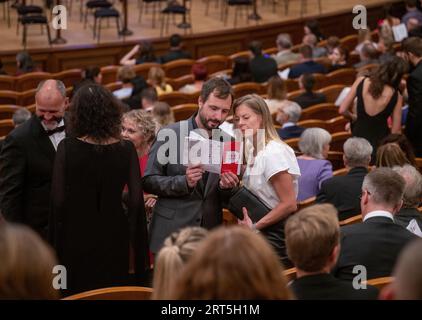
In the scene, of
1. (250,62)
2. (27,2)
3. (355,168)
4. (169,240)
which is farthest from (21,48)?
(169,240)

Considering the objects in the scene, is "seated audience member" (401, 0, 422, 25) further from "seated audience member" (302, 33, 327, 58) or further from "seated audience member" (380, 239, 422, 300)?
"seated audience member" (380, 239, 422, 300)

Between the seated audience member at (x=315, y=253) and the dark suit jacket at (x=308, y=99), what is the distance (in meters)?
5.20

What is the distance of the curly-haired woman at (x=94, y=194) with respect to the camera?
11.8ft

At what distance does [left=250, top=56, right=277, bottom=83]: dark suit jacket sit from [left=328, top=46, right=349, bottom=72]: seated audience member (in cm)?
75

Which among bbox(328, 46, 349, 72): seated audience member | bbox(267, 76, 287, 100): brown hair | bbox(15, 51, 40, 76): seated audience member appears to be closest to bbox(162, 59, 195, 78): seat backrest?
bbox(15, 51, 40, 76): seated audience member

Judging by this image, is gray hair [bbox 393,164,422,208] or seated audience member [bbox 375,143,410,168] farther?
seated audience member [bbox 375,143,410,168]

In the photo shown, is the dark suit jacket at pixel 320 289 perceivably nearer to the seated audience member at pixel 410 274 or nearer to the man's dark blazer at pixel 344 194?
the seated audience member at pixel 410 274

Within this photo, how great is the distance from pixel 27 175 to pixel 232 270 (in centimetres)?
213

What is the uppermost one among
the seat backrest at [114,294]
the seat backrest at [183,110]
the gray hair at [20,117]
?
the seat backrest at [183,110]

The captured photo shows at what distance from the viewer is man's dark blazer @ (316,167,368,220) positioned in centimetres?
495

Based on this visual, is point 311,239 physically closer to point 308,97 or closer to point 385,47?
point 308,97

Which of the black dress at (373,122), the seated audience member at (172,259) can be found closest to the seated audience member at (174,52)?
the black dress at (373,122)

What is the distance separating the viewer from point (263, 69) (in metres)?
9.55

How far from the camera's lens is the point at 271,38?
40.8 feet
